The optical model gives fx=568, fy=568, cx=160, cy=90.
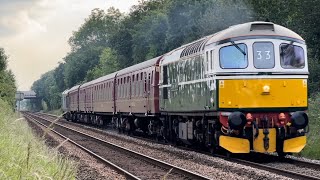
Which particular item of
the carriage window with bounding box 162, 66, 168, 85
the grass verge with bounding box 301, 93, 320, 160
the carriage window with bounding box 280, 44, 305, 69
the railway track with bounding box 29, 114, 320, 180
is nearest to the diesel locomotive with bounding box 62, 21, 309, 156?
the carriage window with bounding box 280, 44, 305, 69

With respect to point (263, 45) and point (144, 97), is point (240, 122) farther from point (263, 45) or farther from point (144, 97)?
point (144, 97)

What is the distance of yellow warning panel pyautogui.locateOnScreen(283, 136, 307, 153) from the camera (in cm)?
1417

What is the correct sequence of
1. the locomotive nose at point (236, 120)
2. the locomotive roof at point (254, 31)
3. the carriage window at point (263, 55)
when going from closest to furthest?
the locomotive nose at point (236, 120), the carriage window at point (263, 55), the locomotive roof at point (254, 31)

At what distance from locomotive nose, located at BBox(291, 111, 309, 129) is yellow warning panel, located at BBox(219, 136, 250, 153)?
4.09ft

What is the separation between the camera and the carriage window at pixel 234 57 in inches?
558

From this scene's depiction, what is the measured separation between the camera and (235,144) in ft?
46.3

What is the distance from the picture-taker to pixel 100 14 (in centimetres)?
11769

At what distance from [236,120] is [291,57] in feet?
7.69

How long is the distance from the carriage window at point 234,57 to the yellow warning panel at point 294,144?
7.22 feet

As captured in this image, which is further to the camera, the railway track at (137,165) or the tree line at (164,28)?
the tree line at (164,28)

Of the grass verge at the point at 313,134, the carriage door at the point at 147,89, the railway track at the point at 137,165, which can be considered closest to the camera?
the railway track at the point at 137,165

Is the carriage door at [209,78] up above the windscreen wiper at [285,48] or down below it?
below

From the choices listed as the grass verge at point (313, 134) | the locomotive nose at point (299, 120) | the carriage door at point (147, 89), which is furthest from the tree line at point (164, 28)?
the carriage door at point (147, 89)

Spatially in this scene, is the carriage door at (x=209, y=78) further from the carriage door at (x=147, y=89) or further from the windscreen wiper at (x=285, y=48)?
the carriage door at (x=147, y=89)
